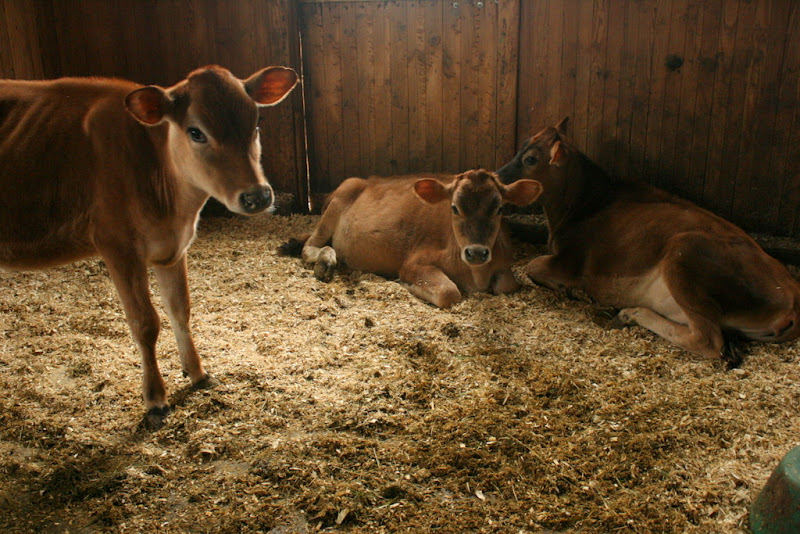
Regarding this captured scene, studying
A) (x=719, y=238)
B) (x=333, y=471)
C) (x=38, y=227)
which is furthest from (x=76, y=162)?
(x=719, y=238)

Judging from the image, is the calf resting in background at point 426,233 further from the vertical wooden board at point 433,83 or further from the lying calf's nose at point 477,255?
the vertical wooden board at point 433,83

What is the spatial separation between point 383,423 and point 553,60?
181 inches

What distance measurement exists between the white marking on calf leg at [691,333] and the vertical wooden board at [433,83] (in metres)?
3.27

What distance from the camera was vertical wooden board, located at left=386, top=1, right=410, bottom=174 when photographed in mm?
6758

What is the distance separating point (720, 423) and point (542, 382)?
0.97m

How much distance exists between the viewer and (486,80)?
6.73m

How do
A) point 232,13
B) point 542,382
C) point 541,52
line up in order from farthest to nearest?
point 232,13
point 541,52
point 542,382

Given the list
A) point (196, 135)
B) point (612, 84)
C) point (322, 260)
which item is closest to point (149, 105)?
point (196, 135)

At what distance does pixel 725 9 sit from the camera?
5.89m

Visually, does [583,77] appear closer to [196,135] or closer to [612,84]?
[612,84]

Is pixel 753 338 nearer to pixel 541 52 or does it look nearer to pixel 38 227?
pixel 541 52

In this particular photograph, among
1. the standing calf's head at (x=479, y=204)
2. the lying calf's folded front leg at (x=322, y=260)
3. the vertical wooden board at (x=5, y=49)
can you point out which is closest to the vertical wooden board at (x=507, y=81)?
the standing calf's head at (x=479, y=204)

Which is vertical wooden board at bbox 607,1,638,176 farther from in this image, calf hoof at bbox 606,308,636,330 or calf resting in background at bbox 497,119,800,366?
calf hoof at bbox 606,308,636,330

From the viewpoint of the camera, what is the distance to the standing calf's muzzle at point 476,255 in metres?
4.83
